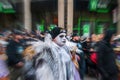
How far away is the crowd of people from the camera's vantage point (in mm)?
4766

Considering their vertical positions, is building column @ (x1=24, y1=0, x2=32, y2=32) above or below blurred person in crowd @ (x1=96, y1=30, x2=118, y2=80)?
above

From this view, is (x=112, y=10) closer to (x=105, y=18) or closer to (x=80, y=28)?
(x=105, y=18)

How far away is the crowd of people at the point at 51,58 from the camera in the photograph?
4.77 meters

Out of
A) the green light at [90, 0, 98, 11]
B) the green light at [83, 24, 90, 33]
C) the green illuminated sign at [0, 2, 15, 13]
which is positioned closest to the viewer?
the green light at [90, 0, 98, 11]

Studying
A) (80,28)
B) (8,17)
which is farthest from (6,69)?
(8,17)

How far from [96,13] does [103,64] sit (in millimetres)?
17463

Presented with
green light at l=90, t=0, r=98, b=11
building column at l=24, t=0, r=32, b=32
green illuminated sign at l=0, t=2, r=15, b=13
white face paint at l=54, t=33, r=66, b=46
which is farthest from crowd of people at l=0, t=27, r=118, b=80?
green illuminated sign at l=0, t=2, r=15, b=13

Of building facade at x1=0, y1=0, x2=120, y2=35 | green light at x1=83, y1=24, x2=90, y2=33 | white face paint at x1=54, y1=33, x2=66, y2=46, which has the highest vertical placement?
building facade at x1=0, y1=0, x2=120, y2=35

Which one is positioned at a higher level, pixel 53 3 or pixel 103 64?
pixel 53 3

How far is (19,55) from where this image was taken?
8203mm

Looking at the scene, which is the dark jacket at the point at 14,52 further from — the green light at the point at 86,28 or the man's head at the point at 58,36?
the green light at the point at 86,28

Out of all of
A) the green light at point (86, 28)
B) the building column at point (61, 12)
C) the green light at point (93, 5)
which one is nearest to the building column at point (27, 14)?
the building column at point (61, 12)

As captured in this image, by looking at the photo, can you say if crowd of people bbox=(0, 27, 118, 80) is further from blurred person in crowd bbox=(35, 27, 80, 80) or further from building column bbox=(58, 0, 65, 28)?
building column bbox=(58, 0, 65, 28)

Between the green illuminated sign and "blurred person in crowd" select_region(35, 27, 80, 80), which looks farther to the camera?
the green illuminated sign
